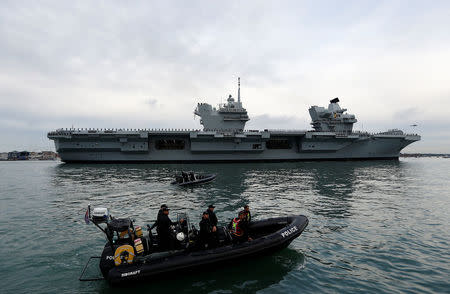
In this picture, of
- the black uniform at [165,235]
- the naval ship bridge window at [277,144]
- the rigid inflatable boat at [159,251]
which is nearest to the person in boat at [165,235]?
the black uniform at [165,235]

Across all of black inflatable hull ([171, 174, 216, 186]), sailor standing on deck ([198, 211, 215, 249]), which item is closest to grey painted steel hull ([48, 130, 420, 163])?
black inflatable hull ([171, 174, 216, 186])

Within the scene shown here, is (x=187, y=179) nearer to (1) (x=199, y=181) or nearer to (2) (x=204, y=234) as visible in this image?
(1) (x=199, y=181)

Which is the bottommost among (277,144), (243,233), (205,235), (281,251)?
(281,251)

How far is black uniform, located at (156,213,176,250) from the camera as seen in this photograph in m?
7.38

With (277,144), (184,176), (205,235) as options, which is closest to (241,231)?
(205,235)

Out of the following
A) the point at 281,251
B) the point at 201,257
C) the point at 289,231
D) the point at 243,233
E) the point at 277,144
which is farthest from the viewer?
the point at 277,144

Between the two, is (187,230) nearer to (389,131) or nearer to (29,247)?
(29,247)

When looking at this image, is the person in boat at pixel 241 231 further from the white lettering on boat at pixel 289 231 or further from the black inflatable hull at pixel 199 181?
the black inflatable hull at pixel 199 181

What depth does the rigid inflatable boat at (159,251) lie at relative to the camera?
6453 millimetres

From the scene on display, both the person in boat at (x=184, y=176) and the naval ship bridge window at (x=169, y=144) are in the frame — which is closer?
the person in boat at (x=184, y=176)

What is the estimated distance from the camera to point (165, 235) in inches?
293

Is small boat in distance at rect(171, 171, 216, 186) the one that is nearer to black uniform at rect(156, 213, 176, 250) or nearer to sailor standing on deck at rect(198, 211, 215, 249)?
black uniform at rect(156, 213, 176, 250)

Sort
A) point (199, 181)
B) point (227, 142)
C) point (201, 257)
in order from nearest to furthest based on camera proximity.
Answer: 1. point (201, 257)
2. point (199, 181)
3. point (227, 142)

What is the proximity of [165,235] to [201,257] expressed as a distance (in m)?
1.34
